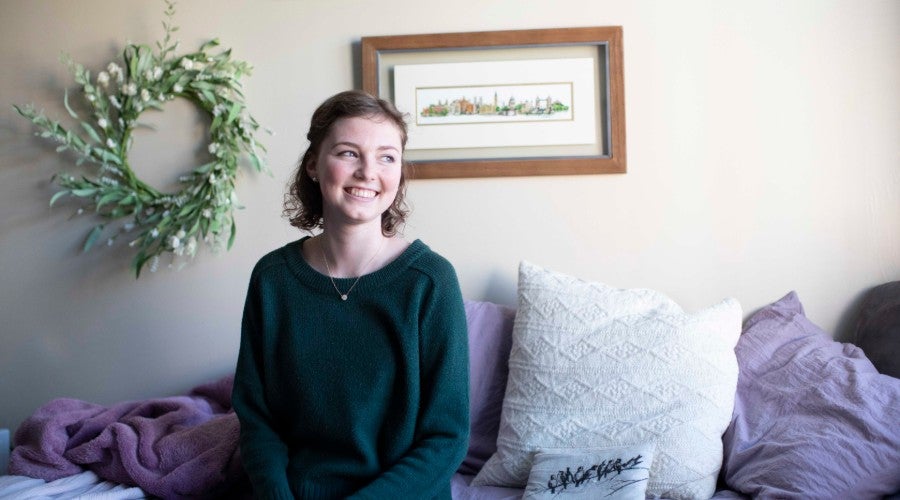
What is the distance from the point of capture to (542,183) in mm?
2307

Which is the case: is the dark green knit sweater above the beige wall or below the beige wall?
below

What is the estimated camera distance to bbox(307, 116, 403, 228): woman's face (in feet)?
4.77

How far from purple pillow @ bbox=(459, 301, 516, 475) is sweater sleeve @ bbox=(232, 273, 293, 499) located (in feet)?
2.05

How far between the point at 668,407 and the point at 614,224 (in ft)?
2.13

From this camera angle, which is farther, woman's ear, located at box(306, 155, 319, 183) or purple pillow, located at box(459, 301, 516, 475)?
purple pillow, located at box(459, 301, 516, 475)

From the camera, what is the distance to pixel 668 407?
Answer: 71.4 inches

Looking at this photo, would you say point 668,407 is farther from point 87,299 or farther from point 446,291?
point 87,299

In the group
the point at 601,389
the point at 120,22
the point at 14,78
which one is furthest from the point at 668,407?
the point at 14,78

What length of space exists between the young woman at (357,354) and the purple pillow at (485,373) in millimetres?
514

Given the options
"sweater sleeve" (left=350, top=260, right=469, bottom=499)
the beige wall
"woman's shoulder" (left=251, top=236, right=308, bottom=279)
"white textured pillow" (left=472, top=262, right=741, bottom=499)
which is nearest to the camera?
"sweater sleeve" (left=350, top=260, right=469, bottom=499)

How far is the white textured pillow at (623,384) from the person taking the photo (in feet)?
5.88

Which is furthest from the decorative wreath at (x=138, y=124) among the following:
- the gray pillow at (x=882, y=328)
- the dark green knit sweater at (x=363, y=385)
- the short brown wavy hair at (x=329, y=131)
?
the gray pillow at (x=882, y=328)

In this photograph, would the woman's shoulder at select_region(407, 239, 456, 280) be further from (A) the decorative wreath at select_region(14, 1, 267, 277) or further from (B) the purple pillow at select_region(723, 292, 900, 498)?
(A) the decorative wreath at select_region(14, 1, 267, 277)

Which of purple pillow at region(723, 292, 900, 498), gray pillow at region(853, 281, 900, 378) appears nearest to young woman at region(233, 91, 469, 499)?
purple pillow at region(723, 292, 900, 498)
